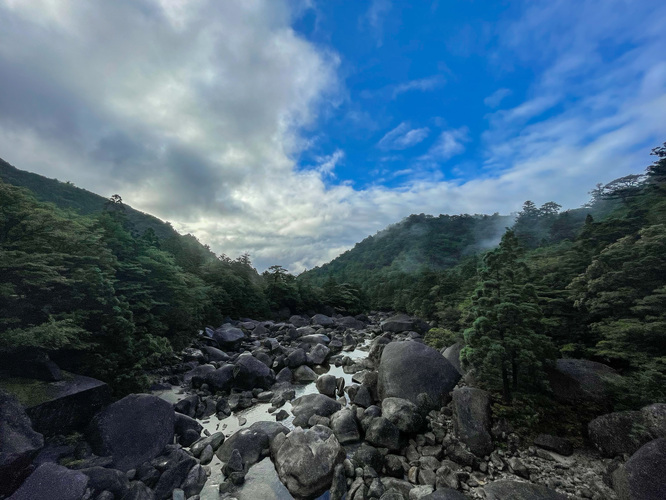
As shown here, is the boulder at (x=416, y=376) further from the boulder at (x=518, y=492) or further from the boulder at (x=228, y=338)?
the boulder at (x=228, y=338)

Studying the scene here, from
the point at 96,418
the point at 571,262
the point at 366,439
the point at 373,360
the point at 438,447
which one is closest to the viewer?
the point at 96,418

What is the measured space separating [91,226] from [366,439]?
46.5 ft

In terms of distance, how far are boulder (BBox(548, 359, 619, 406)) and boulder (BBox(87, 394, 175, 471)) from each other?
41.2 feet

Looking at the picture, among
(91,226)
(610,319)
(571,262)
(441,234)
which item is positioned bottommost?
(610,319)

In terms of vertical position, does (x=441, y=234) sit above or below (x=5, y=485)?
above

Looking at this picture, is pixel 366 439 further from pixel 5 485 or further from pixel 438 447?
pixel 5 485

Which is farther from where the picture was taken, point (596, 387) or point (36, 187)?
point (36, 187)

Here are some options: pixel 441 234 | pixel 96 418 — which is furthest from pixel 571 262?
pixel 441 234

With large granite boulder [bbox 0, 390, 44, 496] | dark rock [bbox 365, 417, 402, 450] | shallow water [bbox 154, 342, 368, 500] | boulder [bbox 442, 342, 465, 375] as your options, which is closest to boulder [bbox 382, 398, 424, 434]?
dark rock [bbox 365, 417, 402, 450]

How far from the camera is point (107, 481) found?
5.96m

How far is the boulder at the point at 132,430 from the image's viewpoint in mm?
7105

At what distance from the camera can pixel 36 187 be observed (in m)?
57.8

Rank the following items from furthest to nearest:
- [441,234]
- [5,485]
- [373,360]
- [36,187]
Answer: [441,234], [36,187], [373,360], [5,485]

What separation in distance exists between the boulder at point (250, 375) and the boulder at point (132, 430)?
486 cm
